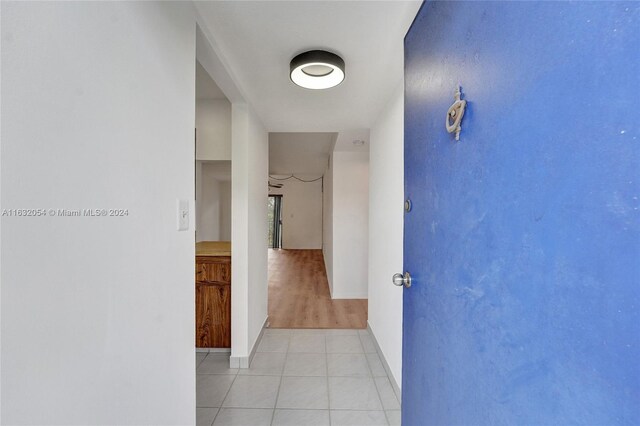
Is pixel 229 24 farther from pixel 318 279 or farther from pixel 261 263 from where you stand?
pixel 318 279

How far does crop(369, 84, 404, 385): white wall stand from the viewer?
1723 mm

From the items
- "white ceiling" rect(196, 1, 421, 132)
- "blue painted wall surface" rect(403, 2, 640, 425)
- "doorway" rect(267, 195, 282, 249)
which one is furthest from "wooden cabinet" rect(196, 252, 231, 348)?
"doorway" rect(267, 195, 282, 249)

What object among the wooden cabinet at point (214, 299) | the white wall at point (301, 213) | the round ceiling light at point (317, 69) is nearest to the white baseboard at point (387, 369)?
the wooden cabinet at point (214, 299)

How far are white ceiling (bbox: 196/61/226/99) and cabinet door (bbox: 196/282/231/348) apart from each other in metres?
1.69

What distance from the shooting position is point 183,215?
3.46 feet

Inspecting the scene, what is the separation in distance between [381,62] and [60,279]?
1625mm

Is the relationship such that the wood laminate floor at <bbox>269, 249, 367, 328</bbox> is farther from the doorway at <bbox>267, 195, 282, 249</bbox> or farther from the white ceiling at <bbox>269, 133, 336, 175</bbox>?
the doorway at <bbox>267, 195, 282, 249</bbox>

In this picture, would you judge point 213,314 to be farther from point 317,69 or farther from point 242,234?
point 317,69

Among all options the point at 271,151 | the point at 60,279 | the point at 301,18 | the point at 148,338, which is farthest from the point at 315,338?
the point at 271,151

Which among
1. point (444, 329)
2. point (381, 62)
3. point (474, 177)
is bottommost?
point (444, 329)

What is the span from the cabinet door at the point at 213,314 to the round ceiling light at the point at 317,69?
1.70 m

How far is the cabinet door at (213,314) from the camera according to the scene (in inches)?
88.4

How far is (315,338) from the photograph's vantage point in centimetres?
262

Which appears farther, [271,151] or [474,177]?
[271,151]
